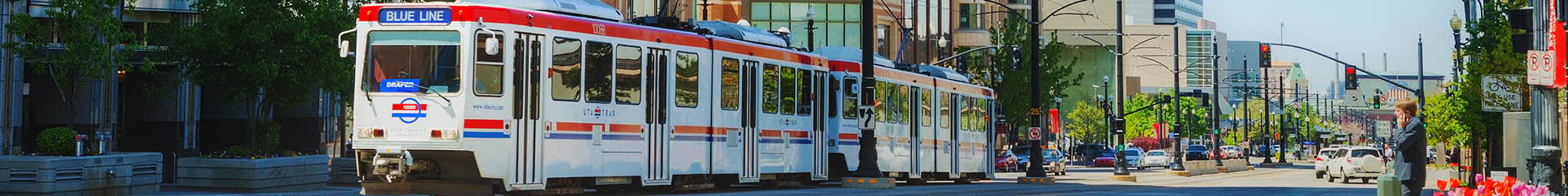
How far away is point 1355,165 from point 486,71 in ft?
86.1

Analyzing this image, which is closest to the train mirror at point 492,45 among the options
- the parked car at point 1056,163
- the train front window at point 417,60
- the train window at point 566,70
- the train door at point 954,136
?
the train front window at point 417,60

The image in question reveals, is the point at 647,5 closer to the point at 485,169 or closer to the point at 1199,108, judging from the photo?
the point at 485,169

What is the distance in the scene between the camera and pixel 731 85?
21.8 meters

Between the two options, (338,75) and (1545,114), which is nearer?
(1545,114)

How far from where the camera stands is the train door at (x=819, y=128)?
2462 cm

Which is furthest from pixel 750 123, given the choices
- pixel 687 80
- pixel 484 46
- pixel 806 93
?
pixel 484 46

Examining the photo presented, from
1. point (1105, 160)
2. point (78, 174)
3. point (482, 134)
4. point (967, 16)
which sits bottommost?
point (1105, 160)

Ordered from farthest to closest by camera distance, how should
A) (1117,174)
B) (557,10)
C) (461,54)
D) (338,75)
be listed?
(1117,174), (338,75), (557,10), (461,54)

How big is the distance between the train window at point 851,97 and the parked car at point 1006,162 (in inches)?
1225

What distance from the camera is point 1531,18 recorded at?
752 inches

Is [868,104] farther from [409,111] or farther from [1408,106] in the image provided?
[1408,106]

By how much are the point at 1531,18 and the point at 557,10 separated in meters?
10.1

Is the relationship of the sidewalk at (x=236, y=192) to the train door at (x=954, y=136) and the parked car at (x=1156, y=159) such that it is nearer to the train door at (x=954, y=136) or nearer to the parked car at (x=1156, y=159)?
the train door at (x=954, y=136)

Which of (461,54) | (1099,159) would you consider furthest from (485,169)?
(1099,159)
